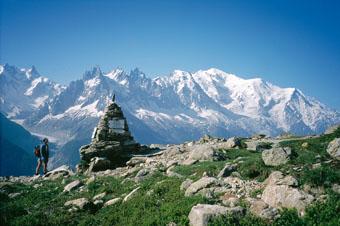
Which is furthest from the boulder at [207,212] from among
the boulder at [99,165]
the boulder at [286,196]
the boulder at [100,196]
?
the boulder at [99,165]

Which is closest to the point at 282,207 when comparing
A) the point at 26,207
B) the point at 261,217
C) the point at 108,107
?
the point at 261,217

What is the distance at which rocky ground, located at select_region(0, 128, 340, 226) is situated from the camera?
1362cm

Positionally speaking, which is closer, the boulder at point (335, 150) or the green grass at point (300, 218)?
the green grass at point (300, 218)

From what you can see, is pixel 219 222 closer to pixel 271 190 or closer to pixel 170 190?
pixel 271 190

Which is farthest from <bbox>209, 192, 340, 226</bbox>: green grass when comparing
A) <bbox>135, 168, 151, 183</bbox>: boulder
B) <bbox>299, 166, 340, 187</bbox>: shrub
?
<bbox>135, 168, 151, 183</bbox>: boulder

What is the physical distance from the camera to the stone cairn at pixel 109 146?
34.7m

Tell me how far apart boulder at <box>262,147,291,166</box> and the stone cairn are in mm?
18079

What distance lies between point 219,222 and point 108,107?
32748 millimetres

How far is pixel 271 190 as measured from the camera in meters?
15.0

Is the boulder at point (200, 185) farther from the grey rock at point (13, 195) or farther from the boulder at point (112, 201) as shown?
the grey rock at point (13, 195)

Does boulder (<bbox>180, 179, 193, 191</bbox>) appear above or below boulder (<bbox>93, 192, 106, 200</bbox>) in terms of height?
above

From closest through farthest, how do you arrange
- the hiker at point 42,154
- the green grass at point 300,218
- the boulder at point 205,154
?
the green grass at point 300,218 < the boulder at point 205,154 < the hiker at point 42,154

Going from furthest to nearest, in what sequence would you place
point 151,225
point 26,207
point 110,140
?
point 110,140 < point 26,207 < point 151,225

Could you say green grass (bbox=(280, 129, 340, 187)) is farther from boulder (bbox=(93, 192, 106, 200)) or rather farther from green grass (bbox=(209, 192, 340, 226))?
boulder (bbox=(93, 192, 106, 200))
